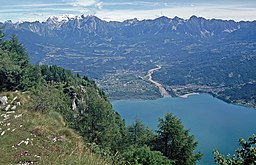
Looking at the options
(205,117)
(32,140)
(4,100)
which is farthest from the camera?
(205,117)

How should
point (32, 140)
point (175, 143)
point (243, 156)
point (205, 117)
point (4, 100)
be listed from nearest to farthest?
point (243, 156)
point (32, 140)
point (4, 100)
point (175, 143)
point (205, 117)

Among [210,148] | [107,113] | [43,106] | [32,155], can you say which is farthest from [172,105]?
[32,155]

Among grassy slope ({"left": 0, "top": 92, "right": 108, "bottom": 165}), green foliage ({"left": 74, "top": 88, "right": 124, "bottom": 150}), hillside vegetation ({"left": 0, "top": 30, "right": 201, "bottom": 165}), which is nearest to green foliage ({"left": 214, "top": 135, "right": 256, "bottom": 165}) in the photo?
hillside vegetation ({"left": 0, "top": 30, "right": 201, "bottom": 165})

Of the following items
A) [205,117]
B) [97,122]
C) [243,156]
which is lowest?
[205,117]

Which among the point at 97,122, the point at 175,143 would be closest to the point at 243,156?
the point at 175,143

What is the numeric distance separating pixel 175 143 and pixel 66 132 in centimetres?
1424

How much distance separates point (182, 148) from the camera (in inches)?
1035

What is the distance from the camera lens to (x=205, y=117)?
4498 inches

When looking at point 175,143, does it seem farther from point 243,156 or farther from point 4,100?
point 243,156

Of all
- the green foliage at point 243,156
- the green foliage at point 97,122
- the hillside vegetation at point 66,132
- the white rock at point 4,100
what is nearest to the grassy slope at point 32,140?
the hillside vegetation at point 66,132

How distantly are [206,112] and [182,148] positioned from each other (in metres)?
100

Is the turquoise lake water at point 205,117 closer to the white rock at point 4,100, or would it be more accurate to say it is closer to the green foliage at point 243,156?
the white rock at point 4,100

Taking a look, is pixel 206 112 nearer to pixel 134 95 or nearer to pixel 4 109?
pixel 134 95

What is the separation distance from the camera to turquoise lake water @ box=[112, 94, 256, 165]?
3191 inches
